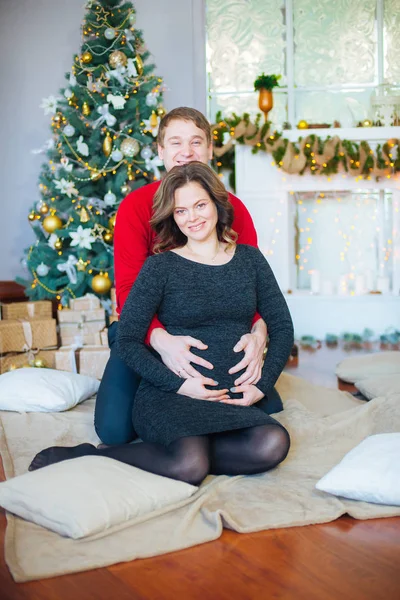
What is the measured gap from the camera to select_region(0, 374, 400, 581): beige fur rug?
1.48 m

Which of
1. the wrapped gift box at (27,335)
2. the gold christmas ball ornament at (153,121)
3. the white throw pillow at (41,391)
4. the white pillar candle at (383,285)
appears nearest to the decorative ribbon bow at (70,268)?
→ the wrapped gift box at (27,335)

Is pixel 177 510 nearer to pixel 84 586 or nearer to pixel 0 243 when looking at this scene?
pixel 84 586

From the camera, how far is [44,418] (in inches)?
104

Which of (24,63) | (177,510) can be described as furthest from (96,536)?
(24,63)

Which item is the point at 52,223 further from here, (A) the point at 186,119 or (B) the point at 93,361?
(A) the point at 186,119

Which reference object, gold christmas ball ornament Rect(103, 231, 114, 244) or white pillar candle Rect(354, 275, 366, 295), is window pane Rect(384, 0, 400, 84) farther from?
gold christmas ball ornament Rect(103, 231, 114, 244)

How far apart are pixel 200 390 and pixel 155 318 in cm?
28

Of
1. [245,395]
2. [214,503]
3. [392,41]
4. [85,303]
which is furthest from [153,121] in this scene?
→ [214,503]

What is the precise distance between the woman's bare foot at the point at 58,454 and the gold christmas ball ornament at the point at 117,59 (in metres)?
2.96

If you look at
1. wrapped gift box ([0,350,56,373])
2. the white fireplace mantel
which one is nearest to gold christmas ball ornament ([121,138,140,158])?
the white fireplace mantel

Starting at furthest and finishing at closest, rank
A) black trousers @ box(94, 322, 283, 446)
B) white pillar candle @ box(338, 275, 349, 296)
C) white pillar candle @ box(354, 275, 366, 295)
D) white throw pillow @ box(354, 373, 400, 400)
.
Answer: white pillar candle @ box(338, 275, 349, 296)
white pillar candle @ box(354, 275, 366, 295)
white throw pillow @ box(354, 373, 400, 400)
black trousers @ box(94, 322, 283, 446)

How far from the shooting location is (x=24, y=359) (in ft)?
12.0

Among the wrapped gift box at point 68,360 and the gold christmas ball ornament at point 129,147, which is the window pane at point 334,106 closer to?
the gold christmas ball ornament at point 129,147

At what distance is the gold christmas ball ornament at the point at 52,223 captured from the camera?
14.1 feet
